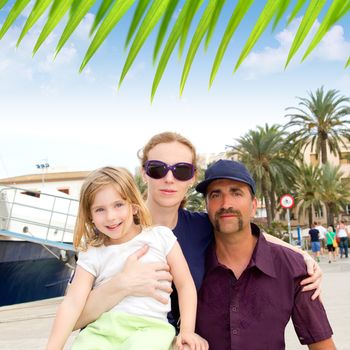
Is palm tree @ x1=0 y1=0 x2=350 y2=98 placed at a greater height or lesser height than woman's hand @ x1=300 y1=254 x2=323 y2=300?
greater

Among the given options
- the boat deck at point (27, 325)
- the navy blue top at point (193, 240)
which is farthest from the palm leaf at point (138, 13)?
the boat deck at point (27, 325)

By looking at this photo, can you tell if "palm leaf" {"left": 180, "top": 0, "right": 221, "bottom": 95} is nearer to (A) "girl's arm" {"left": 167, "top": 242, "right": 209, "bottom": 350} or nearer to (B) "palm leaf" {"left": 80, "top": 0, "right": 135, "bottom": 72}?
(B) "palm leaf" {"left": 80, "top": 0, "right": 135, "bottom": 72}

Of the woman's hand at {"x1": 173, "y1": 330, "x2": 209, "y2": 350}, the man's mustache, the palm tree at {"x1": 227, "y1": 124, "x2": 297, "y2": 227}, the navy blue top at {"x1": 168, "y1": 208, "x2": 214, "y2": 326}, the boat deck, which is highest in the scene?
the palm tree at {"x1": 227, "y1": 124, "x2": 297, "y2": 227}

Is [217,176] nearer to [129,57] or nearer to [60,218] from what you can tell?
[129,57]

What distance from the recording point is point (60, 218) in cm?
1516

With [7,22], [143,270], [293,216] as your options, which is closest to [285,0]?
[7,22]

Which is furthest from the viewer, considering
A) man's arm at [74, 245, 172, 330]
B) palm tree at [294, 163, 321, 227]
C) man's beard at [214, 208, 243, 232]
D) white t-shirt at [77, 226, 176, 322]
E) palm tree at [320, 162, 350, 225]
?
palm tree at [294, 163, 321, 227]

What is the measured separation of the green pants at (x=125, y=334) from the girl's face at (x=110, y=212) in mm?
335

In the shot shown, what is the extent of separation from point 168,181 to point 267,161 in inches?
1650

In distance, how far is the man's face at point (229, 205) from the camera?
258 cm

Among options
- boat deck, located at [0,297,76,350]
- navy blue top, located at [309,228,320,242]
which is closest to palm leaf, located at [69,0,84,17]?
boat deck, located at [0,297,76,350]

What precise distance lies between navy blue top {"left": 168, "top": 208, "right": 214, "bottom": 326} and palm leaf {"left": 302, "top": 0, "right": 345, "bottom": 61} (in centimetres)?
209

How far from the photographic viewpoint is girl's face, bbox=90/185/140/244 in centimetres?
214

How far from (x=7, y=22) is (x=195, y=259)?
2.17 meters
